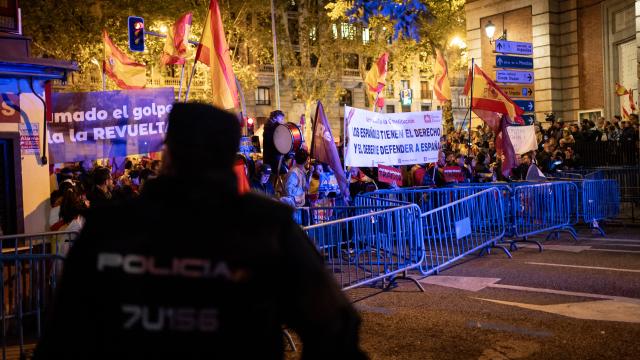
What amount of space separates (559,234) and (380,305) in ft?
22.6

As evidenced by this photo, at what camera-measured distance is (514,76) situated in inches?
786

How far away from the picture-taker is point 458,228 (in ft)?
31.3

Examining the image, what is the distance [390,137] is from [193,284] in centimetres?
1071

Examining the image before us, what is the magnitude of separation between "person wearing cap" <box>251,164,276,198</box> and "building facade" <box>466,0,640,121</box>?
56.5 ft

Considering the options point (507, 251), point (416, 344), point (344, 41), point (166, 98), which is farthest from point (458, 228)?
point (344, 41)

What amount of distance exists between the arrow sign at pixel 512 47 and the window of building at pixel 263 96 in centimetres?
3845

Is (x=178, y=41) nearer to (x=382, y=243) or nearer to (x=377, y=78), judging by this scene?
(x=377, y=78)

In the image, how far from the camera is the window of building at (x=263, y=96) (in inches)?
2254

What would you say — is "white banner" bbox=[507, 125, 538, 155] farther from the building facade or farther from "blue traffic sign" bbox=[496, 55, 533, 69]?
the building facade

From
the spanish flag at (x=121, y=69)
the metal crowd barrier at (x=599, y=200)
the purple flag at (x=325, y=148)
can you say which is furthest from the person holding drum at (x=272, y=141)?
the spanish flag at (x=121, y=69)

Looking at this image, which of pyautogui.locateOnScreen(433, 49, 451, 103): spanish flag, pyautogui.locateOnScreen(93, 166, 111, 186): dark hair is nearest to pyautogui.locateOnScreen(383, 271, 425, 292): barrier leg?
pyautogui.locateOnScreen(93, 166, 111, 186): dark hair

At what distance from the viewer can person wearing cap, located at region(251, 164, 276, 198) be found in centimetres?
1086

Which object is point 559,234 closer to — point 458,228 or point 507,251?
point 507,251

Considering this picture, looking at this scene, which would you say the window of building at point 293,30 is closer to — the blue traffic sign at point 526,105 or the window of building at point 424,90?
the window of building at point 424,90
